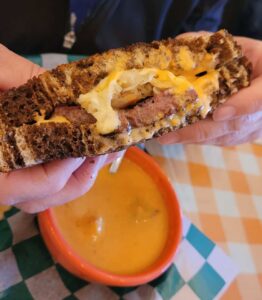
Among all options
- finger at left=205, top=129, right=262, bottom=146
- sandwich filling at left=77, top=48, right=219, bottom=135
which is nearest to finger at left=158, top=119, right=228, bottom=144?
finger at left=205, top=129, right=262, bottom=146

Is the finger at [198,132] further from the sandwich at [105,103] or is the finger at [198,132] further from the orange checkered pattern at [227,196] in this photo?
the orange checkered pattern at [227,196]

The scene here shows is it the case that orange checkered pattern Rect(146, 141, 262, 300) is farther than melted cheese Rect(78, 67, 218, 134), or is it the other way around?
orange checkered pattern Rect(146, 141, 262, 300)

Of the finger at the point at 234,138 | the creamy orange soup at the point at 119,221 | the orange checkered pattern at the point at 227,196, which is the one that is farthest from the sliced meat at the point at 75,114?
the orange checkered pattern at the point at 227,196

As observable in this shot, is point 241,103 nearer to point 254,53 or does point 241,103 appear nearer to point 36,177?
point 254,53

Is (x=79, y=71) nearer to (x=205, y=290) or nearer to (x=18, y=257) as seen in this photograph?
(x=18, y=257)

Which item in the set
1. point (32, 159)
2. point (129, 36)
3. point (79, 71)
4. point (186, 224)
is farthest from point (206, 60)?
point (129, 36)

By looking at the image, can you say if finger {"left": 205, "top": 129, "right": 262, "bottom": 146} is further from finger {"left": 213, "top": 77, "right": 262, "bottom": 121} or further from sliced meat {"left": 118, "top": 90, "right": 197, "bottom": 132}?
sliced meat {"left": 118, "top": 90, "right": 197, "bottom": 132}

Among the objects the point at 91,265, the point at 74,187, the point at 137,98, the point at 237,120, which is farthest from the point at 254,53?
the point at 91,265
